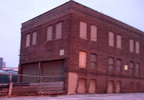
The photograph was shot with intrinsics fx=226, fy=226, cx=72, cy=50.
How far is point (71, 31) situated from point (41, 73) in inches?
286

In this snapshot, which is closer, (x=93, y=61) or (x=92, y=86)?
(x=92, y=86)

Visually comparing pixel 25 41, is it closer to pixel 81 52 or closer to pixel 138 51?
pixel 81 52

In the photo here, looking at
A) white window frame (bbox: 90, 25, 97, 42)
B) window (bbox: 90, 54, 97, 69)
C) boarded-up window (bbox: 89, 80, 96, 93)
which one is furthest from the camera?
white window frame (bbox: 90, 25, 97, 42)

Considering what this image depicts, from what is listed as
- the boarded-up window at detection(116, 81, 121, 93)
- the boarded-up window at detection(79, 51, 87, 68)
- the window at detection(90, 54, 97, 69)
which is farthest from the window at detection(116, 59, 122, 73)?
the boarded-up window at detection(79, 51, 87, 68)

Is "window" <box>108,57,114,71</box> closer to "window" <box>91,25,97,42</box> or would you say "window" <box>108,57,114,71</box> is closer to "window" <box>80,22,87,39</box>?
"window" <box>91,25,97,42</box>

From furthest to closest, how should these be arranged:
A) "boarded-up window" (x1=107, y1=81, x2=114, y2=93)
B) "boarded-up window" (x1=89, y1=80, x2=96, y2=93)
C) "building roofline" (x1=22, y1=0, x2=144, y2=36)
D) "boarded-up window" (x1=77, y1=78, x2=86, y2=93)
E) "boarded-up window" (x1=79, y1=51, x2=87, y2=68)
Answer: "boarded-up window" (x1=107, y1=81, x2=114, y2=93) → "boarded-up window" (x1=89, y1=80, x2=96, y2=93) → "boarded-up window" (x1=79, y1=51, x2=87, y2=68) → "building roofline" (x1=22, y1=0, x2=144, y2=36) → "boarded-up window" (x1=77, y1=78, x2=86, y2=93)

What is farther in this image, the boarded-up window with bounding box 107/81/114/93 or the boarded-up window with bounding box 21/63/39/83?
the boarded-up window with bounding box 107/81/114/93

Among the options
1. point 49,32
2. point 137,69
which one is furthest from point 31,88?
point 137,69

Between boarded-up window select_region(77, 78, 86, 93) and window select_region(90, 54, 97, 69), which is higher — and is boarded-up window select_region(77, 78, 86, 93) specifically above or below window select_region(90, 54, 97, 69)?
below

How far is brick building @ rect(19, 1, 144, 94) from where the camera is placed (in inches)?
988

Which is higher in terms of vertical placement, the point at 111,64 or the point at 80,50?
the point at 80,50

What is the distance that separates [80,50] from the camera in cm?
2581

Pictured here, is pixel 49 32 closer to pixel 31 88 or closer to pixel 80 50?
pixel 80 50

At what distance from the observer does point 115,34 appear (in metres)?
31.4
